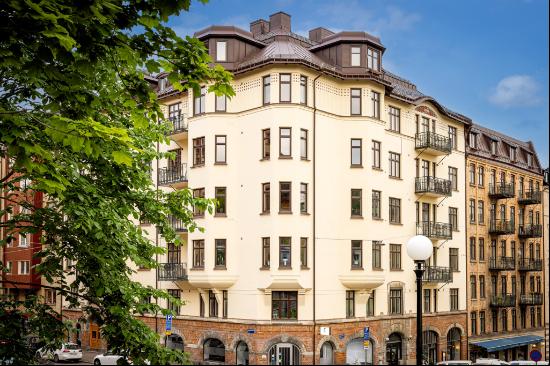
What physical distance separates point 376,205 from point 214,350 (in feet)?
40.3

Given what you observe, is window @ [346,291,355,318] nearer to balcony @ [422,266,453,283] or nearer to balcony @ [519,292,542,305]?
balcony @ [422,266,453,283]

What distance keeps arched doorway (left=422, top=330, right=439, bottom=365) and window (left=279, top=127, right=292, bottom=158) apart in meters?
16.0

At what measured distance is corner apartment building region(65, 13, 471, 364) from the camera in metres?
33.8

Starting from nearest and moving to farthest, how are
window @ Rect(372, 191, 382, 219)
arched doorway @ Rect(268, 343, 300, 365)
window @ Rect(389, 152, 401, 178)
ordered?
1. arched doorway @ Rect(268, 343, 300, 365)
2. window @ Rect(372, 191, 382, 219)
3. window @ Rect(389, 152, 401, 178)

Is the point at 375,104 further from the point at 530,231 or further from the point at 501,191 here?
the point at 530,231

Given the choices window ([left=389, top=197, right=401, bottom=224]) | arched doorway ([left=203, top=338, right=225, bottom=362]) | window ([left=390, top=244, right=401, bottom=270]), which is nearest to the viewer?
arched doorway ([left=203, top=338, right=225, bottom=362])

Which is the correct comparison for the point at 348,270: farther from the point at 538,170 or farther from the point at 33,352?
the point at 538,170

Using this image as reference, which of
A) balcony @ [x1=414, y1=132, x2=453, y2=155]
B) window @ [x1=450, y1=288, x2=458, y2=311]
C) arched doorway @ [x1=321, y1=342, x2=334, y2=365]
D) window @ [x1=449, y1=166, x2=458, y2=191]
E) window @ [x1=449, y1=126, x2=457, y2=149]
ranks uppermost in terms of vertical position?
window @ [x1=449, y1=126, x2=457, y2=149]

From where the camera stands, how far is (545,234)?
192 feet

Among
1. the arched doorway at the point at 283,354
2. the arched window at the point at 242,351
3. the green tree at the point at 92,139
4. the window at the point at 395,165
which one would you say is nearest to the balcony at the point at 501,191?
the window at the point at 395,165

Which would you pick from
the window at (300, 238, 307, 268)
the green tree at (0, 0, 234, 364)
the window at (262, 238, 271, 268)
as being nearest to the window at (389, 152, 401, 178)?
the window at (300, 238, 307, 268)

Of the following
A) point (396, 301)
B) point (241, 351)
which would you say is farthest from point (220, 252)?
point (396, 301)

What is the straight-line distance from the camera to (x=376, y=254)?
123 ft

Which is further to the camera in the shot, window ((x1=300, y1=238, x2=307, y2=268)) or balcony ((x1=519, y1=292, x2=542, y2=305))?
balcony ((x1=519, y1=292, x2=542, y2=305))
